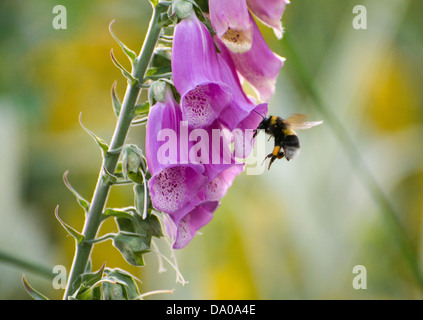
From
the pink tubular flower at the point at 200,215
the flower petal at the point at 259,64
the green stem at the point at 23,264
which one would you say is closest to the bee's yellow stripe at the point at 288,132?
the flower petal at the point at 259,64

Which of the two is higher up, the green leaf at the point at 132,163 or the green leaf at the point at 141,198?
the green leaf at the point at 132,163

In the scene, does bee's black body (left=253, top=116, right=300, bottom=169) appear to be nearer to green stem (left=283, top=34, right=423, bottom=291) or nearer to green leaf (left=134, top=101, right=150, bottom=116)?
green stem (left=283, top=34, right=423, bottom=291)

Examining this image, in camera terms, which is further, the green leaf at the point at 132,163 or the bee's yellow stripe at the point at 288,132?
the bee's yellow stripe at the point at 288,132

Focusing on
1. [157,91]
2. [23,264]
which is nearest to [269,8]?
[157,91]

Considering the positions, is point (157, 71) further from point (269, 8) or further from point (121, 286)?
point (121, 286)

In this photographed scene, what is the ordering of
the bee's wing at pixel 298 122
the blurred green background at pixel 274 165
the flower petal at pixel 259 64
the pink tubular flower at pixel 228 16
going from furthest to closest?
the blurred green background at pixel 274 165, the bee's wing at pixel 298 122, the flower petal at pixel 259 64, the pink tubular flower at pixel 228 16

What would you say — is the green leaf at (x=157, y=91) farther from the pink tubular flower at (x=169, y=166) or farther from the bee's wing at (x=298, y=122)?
the bee's wing at (x=298, y=122)

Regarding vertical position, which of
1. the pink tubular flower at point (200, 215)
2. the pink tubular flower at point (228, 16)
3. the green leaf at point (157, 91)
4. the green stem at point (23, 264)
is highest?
the pink tubular flower at point (228, 16)

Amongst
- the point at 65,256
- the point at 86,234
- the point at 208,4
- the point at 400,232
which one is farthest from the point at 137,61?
the point at 65,256

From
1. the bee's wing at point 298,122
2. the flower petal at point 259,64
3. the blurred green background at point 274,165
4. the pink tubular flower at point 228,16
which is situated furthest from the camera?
the blurred green background at point 274,165
